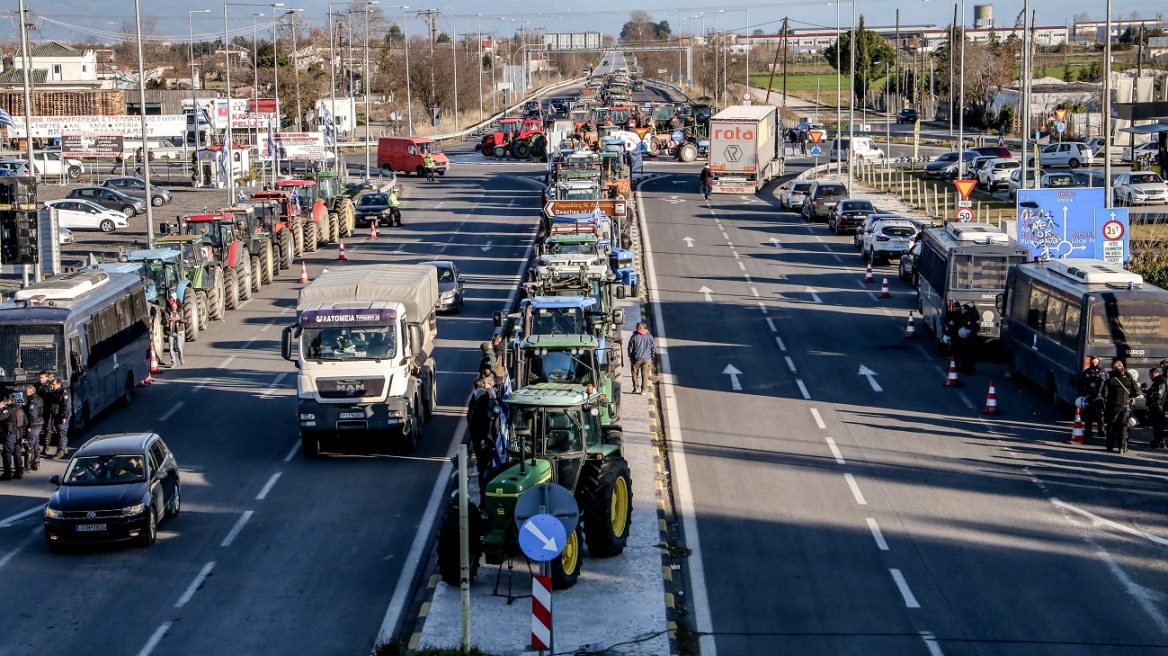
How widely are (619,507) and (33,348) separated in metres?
13.0

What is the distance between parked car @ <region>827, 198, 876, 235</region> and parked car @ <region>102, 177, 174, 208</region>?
104 feet

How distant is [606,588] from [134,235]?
44.6 metres

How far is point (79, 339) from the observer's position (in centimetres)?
2662

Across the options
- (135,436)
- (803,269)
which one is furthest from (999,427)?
(803,269)

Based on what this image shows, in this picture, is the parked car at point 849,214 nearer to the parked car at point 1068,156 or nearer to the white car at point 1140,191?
the white car at point 1140,191

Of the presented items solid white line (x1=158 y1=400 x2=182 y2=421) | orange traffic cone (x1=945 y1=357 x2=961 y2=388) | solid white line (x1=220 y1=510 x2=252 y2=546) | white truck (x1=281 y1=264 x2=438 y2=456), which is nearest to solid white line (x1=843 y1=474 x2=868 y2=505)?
white truck (x1=281 y1=264 x2=438 y2=456)

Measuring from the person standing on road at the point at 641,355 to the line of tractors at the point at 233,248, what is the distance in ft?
39.6

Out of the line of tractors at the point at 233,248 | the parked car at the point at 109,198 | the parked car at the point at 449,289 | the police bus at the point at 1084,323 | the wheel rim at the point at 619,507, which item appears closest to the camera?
the wheel rim at the point at 619,507

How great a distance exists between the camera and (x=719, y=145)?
67.8 meters

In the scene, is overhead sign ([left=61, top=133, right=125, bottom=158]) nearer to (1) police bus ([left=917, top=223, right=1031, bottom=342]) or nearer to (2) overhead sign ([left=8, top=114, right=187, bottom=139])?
(2) overhead sign ([left=8, top=114, right=187, bottom=139])

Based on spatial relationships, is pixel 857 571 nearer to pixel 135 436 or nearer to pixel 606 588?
pixel 606 588

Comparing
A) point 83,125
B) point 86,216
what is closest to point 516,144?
point 83,125

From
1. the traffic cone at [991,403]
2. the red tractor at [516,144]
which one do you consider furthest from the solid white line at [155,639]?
the red tractor at [516,144]

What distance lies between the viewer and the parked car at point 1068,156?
7531cm
